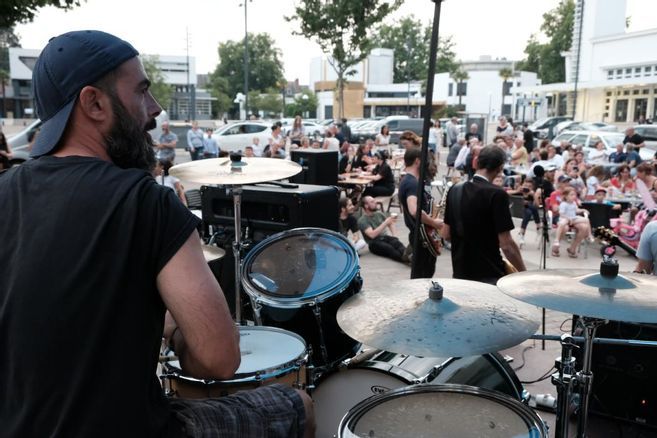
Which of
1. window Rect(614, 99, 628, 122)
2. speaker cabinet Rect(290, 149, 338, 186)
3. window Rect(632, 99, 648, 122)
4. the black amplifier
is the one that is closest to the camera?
the black amplifier

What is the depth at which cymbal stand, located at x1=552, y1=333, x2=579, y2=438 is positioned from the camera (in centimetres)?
242

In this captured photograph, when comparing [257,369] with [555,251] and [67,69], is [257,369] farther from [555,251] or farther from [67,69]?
[555,251]

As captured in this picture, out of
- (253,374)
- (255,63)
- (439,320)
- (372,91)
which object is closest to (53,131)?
(253,374)

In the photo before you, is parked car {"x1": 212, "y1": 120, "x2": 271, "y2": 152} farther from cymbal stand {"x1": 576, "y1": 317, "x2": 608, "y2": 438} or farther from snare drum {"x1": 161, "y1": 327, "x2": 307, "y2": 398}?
cymbal stand {"x1": 576, "y1": 317, "x2": 608, "y2": 438}

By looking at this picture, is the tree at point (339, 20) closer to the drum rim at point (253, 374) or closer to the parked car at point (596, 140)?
the parked car at point (596, 140)

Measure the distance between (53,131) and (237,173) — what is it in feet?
8.69

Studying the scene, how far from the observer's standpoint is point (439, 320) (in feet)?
7.57

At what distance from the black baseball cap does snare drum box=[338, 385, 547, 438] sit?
1366 mm

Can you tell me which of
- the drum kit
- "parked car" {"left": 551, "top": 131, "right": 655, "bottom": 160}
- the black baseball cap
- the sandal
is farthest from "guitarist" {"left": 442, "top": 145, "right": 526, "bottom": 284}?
"parked car" {"left": 551, "top": 131, "right": 655, "bottom": 160}

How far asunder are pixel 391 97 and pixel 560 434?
252 feet

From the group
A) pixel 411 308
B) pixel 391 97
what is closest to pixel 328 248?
pixel 411 308

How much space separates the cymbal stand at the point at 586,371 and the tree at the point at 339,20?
73.0 ft

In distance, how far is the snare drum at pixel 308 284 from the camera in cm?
318

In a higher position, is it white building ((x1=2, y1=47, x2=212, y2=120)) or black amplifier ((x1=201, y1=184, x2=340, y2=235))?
white building ((x1=2, y1=47, x2=212, y2=120))
